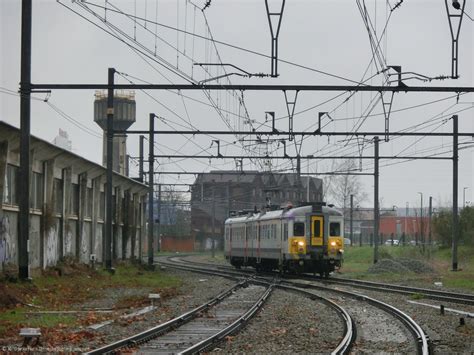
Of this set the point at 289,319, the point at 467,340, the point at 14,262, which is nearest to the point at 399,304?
the point at 289,319

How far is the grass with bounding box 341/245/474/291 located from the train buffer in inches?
832

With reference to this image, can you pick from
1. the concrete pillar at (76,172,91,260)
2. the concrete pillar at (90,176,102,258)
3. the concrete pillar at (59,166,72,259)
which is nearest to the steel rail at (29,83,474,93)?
the concrete pillar at (59,166,72,259)

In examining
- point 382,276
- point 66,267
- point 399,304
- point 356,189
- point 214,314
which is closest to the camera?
point 214,314

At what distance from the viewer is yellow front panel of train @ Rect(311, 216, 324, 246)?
39.0m

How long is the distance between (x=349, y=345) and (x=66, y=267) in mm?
19925

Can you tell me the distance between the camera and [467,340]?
14.9 metres

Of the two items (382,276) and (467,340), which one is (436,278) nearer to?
(382,276)

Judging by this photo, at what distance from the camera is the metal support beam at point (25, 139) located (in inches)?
971

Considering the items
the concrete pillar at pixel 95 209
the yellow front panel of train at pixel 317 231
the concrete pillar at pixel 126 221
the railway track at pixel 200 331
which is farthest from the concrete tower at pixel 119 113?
the railway track at pixel 200 331

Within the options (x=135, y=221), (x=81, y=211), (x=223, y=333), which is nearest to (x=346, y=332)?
(x=223, y=333)

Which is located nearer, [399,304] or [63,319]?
[63,319]

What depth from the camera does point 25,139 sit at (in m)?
25.0

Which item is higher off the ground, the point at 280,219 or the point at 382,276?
the point at 280,219

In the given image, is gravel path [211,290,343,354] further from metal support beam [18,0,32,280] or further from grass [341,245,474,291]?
grass [341,245,474,291]
